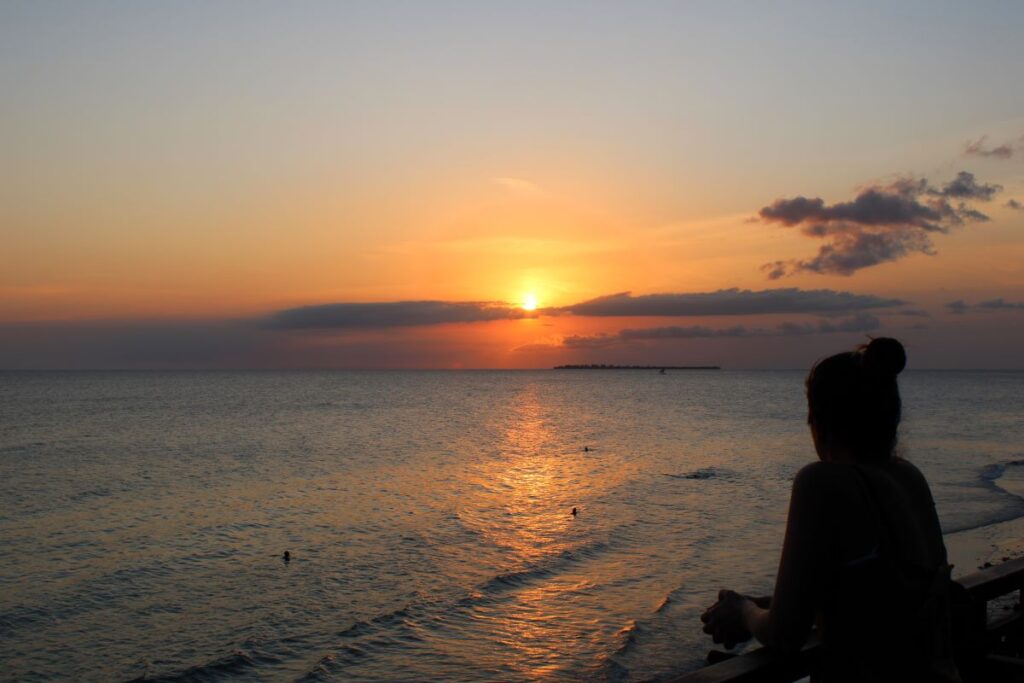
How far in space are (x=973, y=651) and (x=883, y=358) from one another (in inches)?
80.6

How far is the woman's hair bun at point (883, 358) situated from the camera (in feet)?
8.54

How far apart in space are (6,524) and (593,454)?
99.8 feet

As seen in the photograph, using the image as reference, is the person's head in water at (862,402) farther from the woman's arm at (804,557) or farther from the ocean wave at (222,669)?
the ocean wave at (222,669)

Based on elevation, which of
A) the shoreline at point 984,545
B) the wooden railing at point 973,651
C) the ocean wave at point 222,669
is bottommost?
the shoreline at point 984,545

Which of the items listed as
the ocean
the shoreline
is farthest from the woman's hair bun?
the shoreline

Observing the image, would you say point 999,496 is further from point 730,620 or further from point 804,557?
point 804,557

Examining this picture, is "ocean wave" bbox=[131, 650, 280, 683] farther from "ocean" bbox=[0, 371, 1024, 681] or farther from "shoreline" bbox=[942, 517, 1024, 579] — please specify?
"shoreline" bbox=[942, 517, 1024, 579]

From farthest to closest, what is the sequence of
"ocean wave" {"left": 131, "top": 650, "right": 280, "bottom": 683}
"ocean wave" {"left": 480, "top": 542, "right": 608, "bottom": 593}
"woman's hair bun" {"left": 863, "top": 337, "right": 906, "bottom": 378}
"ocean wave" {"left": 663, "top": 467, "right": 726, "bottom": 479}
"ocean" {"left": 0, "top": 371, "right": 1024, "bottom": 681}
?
"ocean wave" {"left": 663, "top": 467, "right": 726, "bottom": 479}
"ocean wave" {"left": 480, "top": 542, "right": 608, "bottom": 593}
"ocean" {"left": 0, "top": 371, "right": 1024, "bottom": 681}
"ocean wave" {"left": 131, "top": 650, "right": 280, "bottom": 683}
"woman's hair bun" {"left": 863, "top": 337, "right": 906, "bottom": 378}

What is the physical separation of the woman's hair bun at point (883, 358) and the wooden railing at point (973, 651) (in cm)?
88

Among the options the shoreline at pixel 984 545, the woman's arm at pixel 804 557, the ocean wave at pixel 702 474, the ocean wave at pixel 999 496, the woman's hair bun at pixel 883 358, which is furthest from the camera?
the ocean wave at pixel 702 474

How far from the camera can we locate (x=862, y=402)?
2.62 metres

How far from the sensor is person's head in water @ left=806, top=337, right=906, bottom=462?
2613 mm

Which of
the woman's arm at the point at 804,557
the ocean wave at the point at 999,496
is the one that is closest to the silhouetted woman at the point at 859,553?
the woman's arm at the point at 804,557

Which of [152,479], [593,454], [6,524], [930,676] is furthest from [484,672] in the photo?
[593,454]
